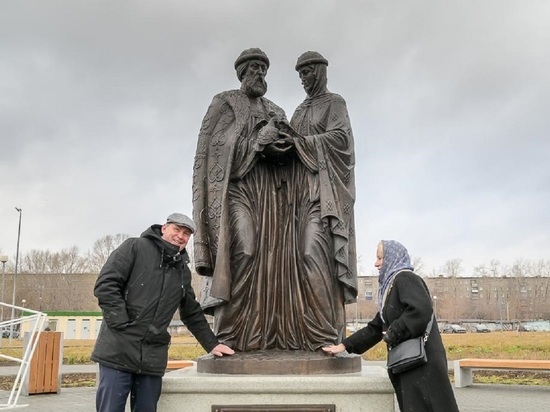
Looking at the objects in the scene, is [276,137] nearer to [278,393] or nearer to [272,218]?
[272,218]

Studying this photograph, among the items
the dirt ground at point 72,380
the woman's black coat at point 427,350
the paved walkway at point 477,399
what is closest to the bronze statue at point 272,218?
the woman's black coat at point 427,350

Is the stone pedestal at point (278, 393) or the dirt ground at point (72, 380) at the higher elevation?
the stone pedestal at point (278, 393)

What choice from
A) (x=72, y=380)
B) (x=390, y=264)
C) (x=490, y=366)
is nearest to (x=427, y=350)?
(x=390, y=264)

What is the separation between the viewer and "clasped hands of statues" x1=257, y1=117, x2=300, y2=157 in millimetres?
4789

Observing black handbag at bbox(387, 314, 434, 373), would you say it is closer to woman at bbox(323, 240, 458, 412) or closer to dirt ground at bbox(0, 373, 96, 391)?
woman at bbox(323, 240, 458, 412)

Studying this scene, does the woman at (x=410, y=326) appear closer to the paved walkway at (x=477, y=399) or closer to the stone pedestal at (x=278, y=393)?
the stone pedestal at (x=278, y=393)

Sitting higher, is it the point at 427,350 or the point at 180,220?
the point at 180,220

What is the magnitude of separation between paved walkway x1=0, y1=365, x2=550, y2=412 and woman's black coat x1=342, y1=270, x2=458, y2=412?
6280mm

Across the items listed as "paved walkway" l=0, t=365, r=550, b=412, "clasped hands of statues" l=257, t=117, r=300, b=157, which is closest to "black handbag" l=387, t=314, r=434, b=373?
→ "clasped hands of statues" l=257, t=117, r=300, b=157

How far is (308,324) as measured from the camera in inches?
178

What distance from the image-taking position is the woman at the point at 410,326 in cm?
357

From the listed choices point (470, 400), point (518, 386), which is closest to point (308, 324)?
point (470, 400)

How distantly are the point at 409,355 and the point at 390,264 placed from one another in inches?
24.3

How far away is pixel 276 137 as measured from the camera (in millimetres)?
4812
